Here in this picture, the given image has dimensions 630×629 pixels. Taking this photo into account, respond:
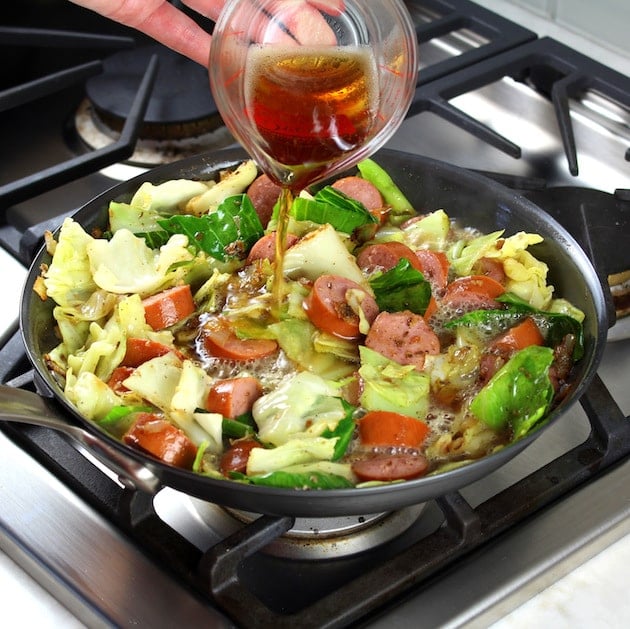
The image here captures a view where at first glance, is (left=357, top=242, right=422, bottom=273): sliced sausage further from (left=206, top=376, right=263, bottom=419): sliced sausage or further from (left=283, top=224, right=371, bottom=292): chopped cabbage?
(left=206, top=376, right=263, bottom=419): sliced sausage

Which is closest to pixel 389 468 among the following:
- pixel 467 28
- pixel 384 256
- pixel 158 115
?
pixel 384 256

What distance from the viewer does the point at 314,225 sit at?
1.31 meters

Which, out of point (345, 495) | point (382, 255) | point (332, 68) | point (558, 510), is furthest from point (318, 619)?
point (332, 68)

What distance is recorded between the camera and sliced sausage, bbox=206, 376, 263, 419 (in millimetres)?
1036

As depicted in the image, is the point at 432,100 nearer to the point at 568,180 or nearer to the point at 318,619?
the point at 568,180

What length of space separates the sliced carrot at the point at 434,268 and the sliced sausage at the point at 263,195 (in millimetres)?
244

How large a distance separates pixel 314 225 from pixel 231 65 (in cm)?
27

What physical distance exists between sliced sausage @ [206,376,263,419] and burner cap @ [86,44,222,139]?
78cm

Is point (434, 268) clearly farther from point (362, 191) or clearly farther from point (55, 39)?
point (55, 39)

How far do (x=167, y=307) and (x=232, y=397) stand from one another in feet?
0.64

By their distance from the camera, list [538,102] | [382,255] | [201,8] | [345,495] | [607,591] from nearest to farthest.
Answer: [345,495] → [607,591] → [382,255] → [201,8] → [538,102]

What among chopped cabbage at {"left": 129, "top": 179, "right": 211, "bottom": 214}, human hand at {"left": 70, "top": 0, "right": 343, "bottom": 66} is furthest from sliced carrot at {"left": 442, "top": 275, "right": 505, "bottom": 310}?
human hand at {"left": 70, "top": 0, "right": 343, "bottom": 66}

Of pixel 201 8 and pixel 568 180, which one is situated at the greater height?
pixel 201 8

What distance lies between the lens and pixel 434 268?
124 centimetres
